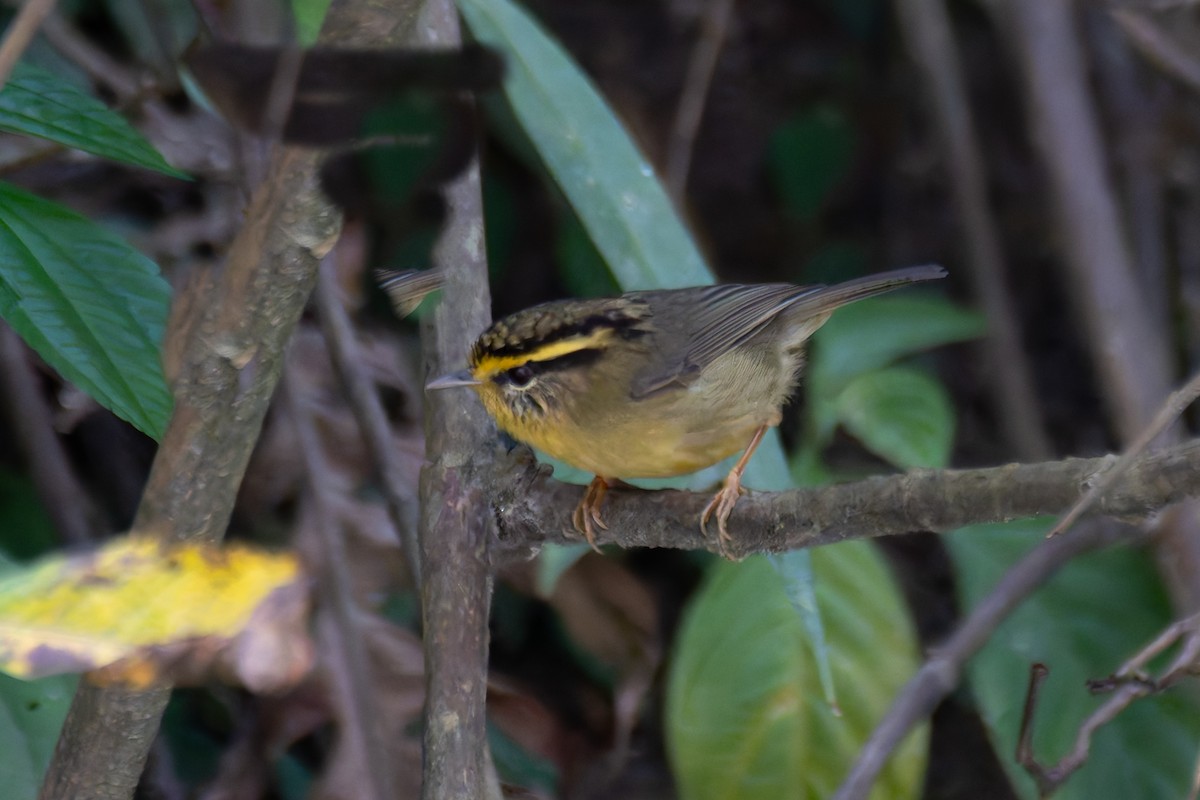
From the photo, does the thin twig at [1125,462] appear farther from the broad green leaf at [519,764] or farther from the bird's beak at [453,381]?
the broad green leaf at [519,764]

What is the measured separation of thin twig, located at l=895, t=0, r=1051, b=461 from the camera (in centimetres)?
356

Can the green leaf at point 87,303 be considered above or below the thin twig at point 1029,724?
above

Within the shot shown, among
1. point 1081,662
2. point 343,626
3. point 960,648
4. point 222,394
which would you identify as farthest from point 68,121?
point 1081,662

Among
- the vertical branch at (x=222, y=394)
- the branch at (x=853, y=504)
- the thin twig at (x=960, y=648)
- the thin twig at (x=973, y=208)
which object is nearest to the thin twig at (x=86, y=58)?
the vertical branch at (x=222, y=394)

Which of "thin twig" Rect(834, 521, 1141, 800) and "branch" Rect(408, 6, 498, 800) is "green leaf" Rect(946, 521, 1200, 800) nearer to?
"thin twig" Rect(834, 521, 1141, 800)

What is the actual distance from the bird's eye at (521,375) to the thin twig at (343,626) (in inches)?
25.1

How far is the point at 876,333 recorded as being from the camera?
9.95 feet

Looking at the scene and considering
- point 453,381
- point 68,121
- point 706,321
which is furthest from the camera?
point 706,321

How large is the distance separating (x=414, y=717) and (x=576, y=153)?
1.23 m

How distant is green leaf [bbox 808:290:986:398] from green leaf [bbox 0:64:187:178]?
176cm

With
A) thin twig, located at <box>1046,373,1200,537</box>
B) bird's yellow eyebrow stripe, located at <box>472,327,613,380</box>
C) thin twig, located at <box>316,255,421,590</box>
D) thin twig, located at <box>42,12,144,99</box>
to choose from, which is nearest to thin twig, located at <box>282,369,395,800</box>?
thin twig, located at <box>316,255,421,590</box>

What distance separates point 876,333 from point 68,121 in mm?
2071

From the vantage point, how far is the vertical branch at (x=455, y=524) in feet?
4.94

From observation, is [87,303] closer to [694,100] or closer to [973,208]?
[694,100]
